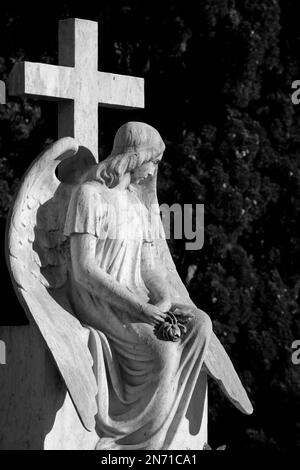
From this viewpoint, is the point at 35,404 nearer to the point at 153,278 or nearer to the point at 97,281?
the point at 97,281

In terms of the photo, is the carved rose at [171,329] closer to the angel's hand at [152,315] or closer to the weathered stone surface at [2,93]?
the angel's hand at [152,315]

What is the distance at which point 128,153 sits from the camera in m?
13.7

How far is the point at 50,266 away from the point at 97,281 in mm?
319

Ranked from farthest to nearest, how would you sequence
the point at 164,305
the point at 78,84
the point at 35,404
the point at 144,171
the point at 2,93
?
the point at 2,93, the point at 78,84, the point at 144,171, the point at 164,305, the point at 35,404

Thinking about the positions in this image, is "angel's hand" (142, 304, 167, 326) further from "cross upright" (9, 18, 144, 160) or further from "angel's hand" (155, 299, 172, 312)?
"cross upright" (9, 18, 144, 160)

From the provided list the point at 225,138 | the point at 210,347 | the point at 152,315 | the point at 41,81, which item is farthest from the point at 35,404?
the point at 225,138

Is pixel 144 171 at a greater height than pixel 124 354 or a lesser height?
greater

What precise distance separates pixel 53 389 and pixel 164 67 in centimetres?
610

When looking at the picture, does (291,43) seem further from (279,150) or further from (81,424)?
(81,424)

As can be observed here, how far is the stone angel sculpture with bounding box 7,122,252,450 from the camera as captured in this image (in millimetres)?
13414

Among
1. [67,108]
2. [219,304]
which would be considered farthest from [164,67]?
[67,108]

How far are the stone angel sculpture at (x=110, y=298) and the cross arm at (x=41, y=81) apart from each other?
Result: 40 cm

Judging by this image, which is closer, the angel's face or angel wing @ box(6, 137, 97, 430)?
angel wing @ box(6, 137, 97, 430)

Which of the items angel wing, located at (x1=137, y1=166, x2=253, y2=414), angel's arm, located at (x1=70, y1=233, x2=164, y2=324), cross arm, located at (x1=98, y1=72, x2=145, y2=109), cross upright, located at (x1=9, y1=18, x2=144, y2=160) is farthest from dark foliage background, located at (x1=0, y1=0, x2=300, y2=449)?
angel's arm, located at (x1=70, y1=233, x2=164, y2=324)
